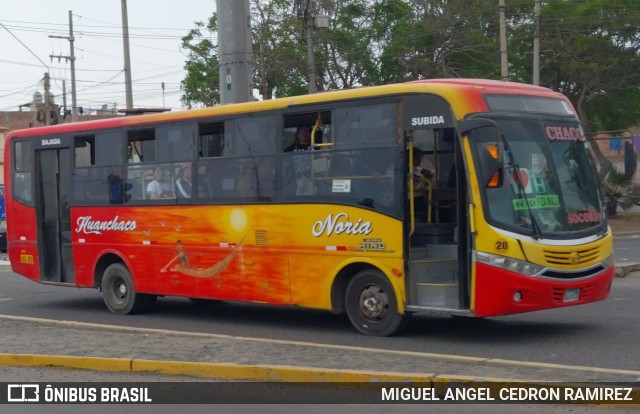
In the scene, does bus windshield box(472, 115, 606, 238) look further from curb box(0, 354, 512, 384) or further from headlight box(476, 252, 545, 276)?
curb box(0, 354, 512, 384)

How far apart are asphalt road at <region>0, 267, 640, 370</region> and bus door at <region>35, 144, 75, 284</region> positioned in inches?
30.3

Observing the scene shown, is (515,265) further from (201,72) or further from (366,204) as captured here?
(201,72)

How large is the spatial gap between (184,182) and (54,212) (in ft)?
12.1

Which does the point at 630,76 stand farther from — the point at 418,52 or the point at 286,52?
the point at 286,52

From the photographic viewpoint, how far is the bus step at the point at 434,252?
11742 millimetres

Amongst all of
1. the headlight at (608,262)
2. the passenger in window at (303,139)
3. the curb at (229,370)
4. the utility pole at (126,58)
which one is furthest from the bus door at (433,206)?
the utility pole at (126,58)

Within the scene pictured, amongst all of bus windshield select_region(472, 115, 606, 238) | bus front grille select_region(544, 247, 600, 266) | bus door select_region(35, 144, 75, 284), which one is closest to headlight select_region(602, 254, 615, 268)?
bus front grille select_region(544, 247, 600, 266)

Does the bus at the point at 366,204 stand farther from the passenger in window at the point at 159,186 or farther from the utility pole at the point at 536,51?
the utility pole at the point at 536,51

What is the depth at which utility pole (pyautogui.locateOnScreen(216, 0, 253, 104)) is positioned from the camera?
19.6m

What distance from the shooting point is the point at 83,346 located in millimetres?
11867

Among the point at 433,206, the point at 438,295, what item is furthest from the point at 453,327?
the point at 433,206

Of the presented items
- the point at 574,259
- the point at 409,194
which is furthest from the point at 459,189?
the point at 574,259

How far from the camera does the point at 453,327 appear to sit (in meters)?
13.1

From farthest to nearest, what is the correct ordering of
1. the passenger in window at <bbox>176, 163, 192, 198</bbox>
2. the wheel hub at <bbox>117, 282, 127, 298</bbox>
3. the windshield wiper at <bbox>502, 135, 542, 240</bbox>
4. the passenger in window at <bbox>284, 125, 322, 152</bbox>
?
the wheel hub at <bbox>117, 282, 127, 298</bbox> → the passenger in window at <bbox>176, 163, 192, 198</bbox> → the passenger in window at <bbox>284, 125, 322, 152</bbox> → the windshield wiper at <bbox>502, 135, 542, 240</bbox>
